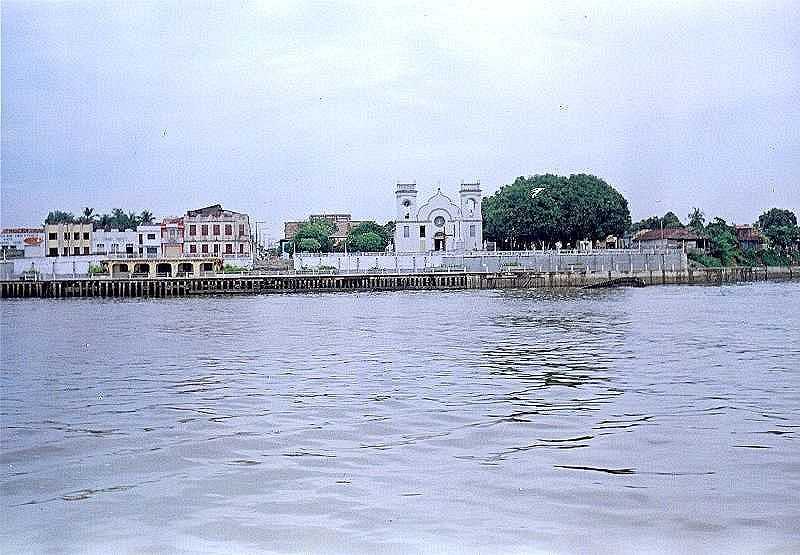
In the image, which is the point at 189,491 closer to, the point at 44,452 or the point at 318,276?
the point at 44,452

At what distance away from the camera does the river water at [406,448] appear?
6.84 metres

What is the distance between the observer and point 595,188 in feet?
230

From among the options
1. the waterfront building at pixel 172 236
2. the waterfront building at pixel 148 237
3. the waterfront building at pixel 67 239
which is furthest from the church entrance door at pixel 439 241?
the waterfront building at pixel 67 239

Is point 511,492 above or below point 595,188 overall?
below

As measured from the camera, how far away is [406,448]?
379 inches

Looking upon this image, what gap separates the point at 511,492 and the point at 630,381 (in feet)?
22.9

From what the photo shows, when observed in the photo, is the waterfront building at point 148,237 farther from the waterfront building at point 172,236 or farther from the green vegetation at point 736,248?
the green vegetation at point 736,248

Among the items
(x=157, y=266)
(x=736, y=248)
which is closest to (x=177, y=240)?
(x=157, y=266)

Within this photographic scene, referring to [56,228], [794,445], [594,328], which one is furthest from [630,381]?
[56,228]

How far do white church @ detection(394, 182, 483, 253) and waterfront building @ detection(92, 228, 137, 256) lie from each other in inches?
891

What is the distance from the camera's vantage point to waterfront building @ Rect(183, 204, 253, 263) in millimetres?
73062

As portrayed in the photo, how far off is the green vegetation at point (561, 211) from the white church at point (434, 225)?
3.77m

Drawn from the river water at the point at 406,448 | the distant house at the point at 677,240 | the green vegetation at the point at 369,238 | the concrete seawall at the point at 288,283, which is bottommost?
the river water at the point at 406,448

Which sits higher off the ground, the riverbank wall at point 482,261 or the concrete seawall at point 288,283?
the riverbank wall at point 482,261
